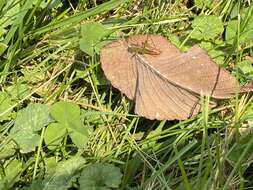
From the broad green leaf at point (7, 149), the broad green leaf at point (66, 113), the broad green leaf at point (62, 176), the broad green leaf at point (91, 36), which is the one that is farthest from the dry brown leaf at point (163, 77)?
the broad green leaf at point (7, 149)

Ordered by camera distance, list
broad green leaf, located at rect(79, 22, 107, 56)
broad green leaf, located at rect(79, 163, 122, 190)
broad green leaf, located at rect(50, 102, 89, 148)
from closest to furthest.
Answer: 1. broad green leaf, located at rect(79, 163, 122, 190)
2. broad green leaf, located at rect(50, 102, 89, 148)
3. broad green leaf, located at rect(79, 22, 107, 56)

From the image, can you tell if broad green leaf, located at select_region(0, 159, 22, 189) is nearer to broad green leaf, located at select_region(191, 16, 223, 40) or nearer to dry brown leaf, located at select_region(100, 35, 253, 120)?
dry brown leaf, located at select_region(100, 35, 253, 120)

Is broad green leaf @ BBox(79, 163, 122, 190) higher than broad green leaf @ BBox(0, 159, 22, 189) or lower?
lower

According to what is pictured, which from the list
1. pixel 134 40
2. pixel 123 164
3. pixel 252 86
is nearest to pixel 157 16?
pixel 134 40

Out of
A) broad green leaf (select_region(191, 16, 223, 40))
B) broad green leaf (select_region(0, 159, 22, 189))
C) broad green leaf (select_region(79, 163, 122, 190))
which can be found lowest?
broad green leaf (select_region(79, 163, 122, 190))

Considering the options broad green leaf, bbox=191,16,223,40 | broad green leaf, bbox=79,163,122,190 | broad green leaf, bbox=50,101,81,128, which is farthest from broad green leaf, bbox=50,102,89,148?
broad green leaf, bbox=191,16,223,40

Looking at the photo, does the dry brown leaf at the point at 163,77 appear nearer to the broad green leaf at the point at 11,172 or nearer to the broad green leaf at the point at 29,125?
the broad green leaf at the point at 29,125
